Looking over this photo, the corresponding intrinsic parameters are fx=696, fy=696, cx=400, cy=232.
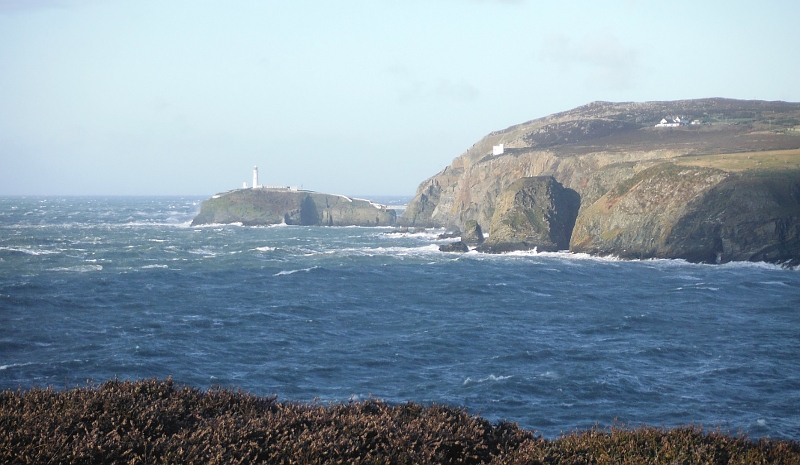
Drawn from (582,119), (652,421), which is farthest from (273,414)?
(582,119)

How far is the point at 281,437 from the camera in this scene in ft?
35.5

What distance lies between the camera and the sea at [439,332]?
25328 mm

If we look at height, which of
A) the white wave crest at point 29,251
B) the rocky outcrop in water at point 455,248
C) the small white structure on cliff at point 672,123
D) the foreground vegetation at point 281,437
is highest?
the small white structure on cliff at point 672,123

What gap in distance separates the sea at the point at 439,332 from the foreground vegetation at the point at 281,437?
1639 millimetres

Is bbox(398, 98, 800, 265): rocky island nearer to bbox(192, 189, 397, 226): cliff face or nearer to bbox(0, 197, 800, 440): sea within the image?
bbox(0, 197, 800, 440): sea

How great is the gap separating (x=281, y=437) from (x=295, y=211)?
4826 inches

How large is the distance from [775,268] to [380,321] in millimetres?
43272

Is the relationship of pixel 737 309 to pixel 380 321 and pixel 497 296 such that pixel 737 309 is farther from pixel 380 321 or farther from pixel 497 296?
pixel 380 321

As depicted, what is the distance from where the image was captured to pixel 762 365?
99.2 ft

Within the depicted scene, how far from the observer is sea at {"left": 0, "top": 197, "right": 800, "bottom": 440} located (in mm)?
25328

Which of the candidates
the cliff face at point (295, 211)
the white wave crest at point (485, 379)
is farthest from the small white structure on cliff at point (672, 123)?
the white wave crest at point (485, 379)

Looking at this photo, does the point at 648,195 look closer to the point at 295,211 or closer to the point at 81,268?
the point at 81,268

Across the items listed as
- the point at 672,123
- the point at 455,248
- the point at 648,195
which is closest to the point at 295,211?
the point at 455,248

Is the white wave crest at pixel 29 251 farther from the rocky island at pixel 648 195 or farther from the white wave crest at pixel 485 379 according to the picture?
the white wave crest at pixel 485 379
